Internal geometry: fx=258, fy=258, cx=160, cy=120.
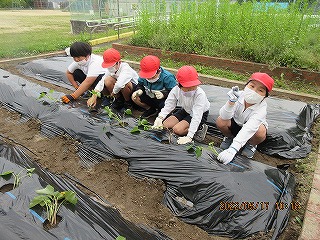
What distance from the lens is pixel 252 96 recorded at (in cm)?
233

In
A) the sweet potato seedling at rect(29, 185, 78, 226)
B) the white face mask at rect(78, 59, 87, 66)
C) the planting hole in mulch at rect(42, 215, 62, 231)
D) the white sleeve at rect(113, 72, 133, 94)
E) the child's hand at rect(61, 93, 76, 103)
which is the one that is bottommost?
the child's hand at rect(61, 93, 76, 103)

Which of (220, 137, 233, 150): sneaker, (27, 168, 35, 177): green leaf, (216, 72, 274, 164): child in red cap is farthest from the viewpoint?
(220, 137, 233, 150): sneaker

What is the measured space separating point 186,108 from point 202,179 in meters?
1.04

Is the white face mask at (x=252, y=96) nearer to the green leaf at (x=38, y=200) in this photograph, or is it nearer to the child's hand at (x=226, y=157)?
the child's hand at (x=226, y=157)

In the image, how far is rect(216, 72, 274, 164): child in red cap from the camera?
223cm

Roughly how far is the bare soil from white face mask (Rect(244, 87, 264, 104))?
719 millimetres

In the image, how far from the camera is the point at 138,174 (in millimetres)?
2379

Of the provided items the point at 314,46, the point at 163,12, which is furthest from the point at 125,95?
the point at 163,12

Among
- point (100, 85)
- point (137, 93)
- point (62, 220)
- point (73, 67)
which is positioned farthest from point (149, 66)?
point (62, 220)

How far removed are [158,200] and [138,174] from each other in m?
0.32

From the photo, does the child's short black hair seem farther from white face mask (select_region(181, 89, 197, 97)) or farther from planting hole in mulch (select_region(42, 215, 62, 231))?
planting hole in mulch (select_region(42, 215, 62, 231))

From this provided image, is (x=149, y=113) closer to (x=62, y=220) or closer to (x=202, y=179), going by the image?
(x=202, y=179)
